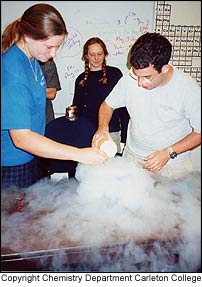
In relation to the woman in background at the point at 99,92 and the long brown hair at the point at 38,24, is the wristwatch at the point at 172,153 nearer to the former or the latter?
the woman in background at the point at 99,92

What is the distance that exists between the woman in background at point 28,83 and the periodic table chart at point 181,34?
276 millimetres

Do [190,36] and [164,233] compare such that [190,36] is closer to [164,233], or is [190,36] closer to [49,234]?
[164,233]

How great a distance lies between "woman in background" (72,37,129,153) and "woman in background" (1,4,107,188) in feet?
1.19

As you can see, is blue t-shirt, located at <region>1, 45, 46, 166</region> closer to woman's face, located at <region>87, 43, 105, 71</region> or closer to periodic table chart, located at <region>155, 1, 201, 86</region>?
periodic table chart, located at <region>155, 1, 201, 86</region>

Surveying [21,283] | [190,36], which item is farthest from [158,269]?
[190,36]

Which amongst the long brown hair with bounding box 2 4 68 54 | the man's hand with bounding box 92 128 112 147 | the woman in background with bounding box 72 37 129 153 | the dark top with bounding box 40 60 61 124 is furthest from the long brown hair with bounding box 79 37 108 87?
the long brown hair with bounding box 2 4 68 54

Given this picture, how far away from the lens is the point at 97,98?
4.05 ft

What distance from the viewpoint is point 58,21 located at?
2.39 ft

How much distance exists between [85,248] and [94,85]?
0.68 metres

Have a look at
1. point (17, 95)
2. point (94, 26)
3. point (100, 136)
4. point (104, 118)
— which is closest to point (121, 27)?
point (94, 26)

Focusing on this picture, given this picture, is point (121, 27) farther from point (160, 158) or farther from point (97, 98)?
point (160, 158)

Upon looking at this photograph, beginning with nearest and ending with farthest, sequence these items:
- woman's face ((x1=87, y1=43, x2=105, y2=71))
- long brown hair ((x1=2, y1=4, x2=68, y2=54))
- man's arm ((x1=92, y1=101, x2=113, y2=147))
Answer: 1. long brown hair ((x1=2, y1=4, x2=68, y2=54))
2. man's arm ((x1=92, y1=101, x2=113, y2=147))
3. woman's face ((x1=87, y1=43, x2=105, y2=71))

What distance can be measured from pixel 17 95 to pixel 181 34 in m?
0.50

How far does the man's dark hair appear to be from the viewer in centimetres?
86
